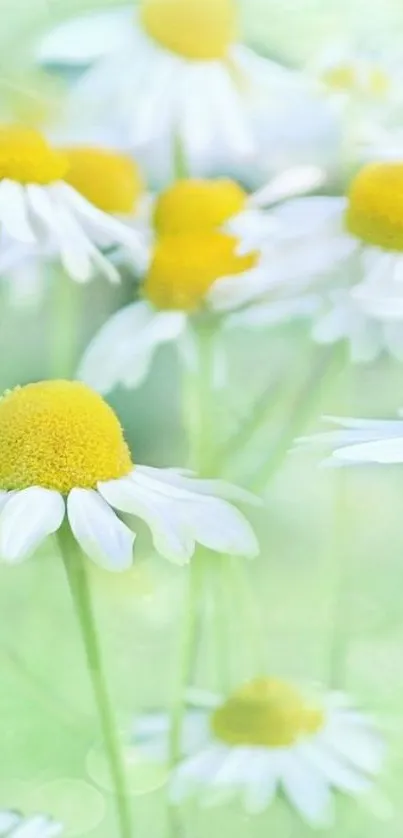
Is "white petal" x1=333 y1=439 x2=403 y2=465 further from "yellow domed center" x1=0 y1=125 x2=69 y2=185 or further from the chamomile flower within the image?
"yellow domed center" x1=0 y1=125 x2=69 y2=185

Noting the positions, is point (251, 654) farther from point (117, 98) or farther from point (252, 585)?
point (117, 98)

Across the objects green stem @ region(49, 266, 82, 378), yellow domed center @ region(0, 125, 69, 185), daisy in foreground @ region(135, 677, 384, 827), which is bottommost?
daisy in foreground @ region(135, 677, 384, 827)

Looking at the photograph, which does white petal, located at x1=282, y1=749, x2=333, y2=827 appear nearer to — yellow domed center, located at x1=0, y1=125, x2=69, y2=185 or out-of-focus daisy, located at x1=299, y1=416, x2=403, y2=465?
out-of-focus daisy, located at x1=299, y1=416, x2=403, y2=465

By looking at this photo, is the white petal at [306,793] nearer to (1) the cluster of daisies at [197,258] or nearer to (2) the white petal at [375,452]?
(1) the cluster of daisies at [197,258]

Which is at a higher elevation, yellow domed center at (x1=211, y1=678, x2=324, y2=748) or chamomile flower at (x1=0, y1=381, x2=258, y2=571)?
chamomile flower at (x1=0, y1=381, x2=258, y2=571)

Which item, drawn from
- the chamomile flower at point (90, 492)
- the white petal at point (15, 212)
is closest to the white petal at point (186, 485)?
the chamomile flower at point (90, 492)

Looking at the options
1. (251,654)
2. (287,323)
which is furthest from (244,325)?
(251,654)

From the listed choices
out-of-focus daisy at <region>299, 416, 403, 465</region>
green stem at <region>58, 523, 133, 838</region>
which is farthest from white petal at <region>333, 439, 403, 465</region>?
green stem at <region>58, 523, 133, 838</region>
